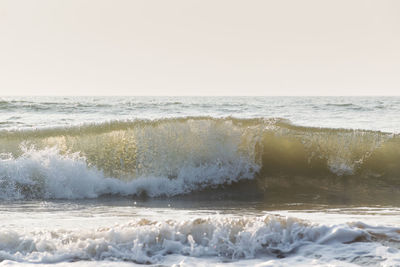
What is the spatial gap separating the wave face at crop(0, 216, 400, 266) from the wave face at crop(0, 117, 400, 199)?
368 cm

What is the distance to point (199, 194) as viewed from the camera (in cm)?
827

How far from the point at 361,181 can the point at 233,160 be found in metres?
2.57

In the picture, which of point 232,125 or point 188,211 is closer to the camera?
point 188,211

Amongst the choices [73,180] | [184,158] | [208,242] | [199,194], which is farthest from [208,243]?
[184,158]

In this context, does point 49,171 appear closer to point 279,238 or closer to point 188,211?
point 188,211

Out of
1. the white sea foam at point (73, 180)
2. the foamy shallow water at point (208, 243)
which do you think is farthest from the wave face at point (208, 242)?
the white sea foam at point (73, 180)

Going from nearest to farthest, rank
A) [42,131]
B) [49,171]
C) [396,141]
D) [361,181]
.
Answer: [49,171], [361,181], [42,131], [396,141]

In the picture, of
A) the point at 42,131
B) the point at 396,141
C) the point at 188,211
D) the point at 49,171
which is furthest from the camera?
the point at 396,141

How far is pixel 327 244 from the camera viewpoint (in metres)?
4.24

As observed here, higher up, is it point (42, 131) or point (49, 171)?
point (42, 131)

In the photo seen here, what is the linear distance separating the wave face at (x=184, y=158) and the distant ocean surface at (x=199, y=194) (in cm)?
2

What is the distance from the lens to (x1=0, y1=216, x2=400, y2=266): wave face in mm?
4082

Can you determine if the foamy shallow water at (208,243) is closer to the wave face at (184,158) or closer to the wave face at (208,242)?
the wave face at (208,242)

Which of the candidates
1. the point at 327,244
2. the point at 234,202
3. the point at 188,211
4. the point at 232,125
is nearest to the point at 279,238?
the point at 327,244
